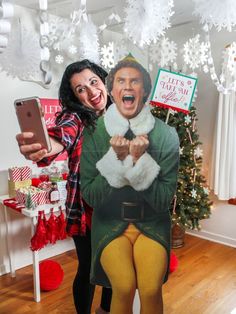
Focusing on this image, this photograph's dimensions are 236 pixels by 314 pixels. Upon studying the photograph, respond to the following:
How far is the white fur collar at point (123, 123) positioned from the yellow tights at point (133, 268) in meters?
0.30

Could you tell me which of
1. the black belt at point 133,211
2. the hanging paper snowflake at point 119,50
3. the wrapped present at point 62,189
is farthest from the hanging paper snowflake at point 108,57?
the wrapped present at point 62,189

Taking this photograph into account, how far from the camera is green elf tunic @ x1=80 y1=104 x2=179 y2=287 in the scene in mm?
906

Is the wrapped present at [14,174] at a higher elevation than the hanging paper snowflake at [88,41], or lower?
lower

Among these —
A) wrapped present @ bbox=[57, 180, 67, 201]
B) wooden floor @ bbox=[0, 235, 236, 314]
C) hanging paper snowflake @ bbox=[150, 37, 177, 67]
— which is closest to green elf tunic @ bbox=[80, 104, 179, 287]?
hanging paper snowflake @ bbox=[150, 37, 177, 67]

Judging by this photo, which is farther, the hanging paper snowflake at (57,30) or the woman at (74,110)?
the hanging paper snowflake at (57,30)

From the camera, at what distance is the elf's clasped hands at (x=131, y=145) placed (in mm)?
902

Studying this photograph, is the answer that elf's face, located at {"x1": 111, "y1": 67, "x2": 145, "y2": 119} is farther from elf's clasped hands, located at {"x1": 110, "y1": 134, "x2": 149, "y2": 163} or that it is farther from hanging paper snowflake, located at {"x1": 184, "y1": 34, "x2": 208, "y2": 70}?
hanging paper snowflake, located at {"x1": 184, "y1": 34, "x2": 208, "y2": 70}

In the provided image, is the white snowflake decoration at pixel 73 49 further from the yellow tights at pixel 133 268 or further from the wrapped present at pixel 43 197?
the wrapped present at pixel 43 197

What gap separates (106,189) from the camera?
93 cm

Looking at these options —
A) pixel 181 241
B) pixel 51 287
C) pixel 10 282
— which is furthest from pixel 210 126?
pixel 10 282

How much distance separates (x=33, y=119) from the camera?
83 cm

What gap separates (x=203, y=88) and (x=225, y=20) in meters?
1.96

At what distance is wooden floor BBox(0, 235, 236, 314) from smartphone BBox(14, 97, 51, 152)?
61.1 inches

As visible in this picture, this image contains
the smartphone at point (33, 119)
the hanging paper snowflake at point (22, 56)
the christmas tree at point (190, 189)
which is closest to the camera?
the smartphone at point (33, 119)
